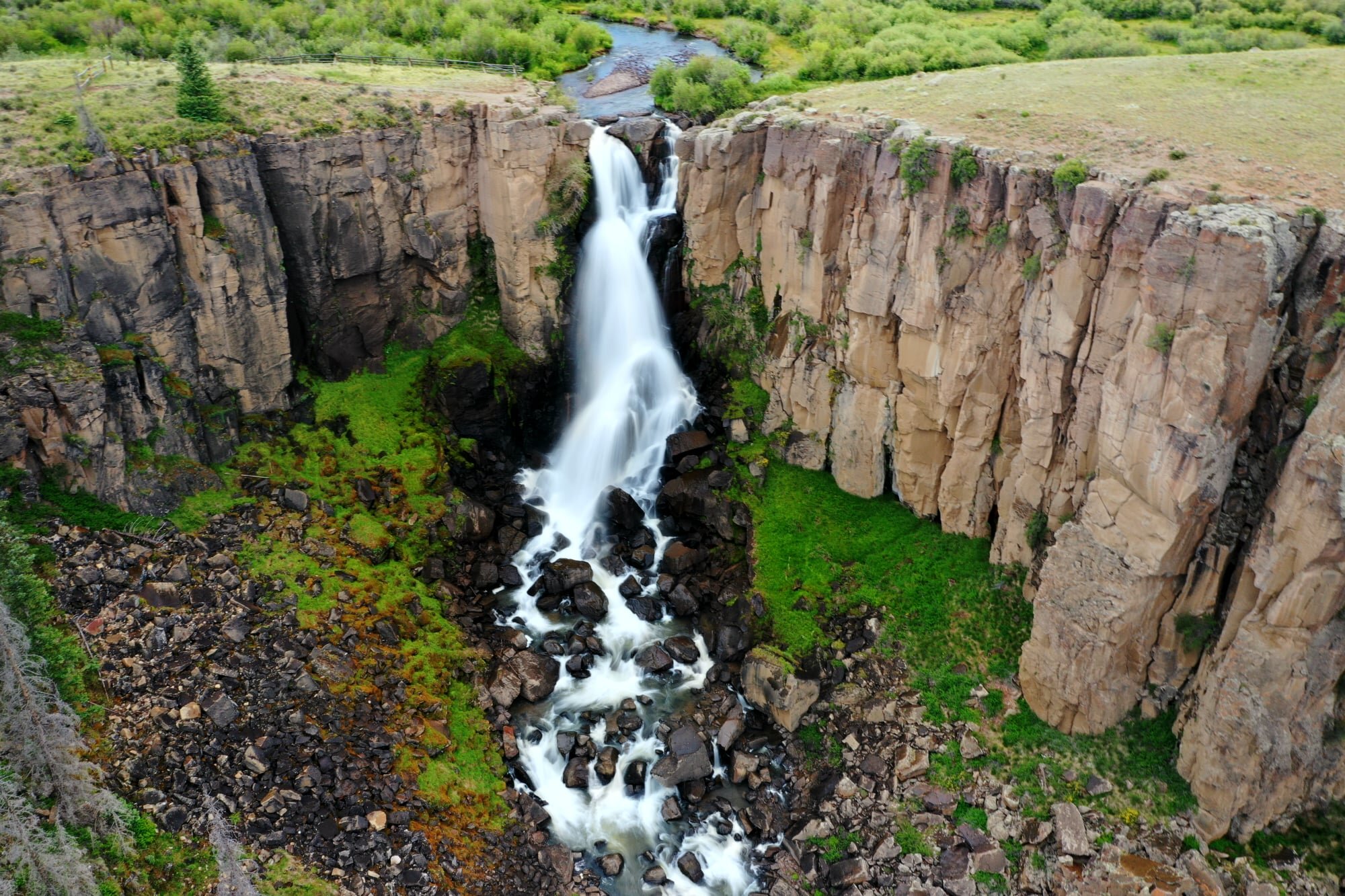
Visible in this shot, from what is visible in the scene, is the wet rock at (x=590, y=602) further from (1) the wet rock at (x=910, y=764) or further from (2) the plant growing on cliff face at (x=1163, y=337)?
(2) the plant growing on cliff face at (x=1163, y=337)

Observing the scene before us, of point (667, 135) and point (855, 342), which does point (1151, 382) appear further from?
point (667, 135)

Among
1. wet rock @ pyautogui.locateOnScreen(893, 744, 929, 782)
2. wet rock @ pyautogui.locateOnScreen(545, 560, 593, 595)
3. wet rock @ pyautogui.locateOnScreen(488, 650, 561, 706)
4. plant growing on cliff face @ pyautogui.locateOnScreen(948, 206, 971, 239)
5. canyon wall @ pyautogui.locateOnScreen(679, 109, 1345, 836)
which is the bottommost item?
wet rock @ pyautogui.locateOnScreen(488, 650, 561, 706)

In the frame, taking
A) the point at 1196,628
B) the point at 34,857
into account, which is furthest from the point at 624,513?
the point at 34,857

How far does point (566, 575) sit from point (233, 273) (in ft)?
46.4

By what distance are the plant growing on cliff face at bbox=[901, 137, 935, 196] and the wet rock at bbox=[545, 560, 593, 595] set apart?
50.1ft

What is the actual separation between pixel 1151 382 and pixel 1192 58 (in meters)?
20.1

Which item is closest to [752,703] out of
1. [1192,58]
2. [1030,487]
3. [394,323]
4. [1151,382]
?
[1030,487]

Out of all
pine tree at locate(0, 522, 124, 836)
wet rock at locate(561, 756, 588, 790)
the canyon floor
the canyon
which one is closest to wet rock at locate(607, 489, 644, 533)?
the canyon

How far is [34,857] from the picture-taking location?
1592 centimetres

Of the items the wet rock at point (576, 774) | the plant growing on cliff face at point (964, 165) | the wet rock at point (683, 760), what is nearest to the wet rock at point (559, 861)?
the wet rock at point (576, 774)

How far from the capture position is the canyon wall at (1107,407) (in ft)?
59.9

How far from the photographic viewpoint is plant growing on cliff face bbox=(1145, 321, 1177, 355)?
62.4 ft

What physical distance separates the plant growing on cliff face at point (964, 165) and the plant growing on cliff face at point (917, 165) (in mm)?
741

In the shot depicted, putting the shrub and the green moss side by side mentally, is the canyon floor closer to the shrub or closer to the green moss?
the shrub
